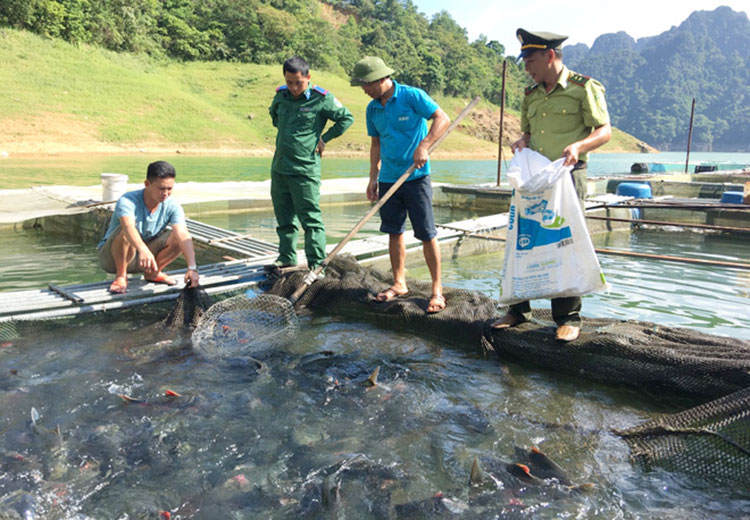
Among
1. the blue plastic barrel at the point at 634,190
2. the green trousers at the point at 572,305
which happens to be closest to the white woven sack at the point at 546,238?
the green trousers at the point at 572,305

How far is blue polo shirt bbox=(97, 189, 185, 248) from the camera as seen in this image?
4.88 metres

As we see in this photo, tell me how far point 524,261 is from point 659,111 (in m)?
199

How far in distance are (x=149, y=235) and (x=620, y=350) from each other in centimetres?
413

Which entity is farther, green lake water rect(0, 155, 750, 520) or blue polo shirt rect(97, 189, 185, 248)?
blue polo shirt rect(97, 189, 185, 248)

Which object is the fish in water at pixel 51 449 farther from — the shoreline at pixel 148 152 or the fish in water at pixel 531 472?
the shoreline at pixel 148 152

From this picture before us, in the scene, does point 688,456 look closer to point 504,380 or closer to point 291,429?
point 504,380

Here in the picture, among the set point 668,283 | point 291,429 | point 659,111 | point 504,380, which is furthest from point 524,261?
point 659,111

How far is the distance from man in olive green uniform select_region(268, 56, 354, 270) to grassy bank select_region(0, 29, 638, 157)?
34106 millimetres

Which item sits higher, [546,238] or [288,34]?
[288,34]

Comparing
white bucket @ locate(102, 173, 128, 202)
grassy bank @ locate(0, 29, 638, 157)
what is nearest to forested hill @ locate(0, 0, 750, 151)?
grassy bank @ locate(0, 29, 638, 157)

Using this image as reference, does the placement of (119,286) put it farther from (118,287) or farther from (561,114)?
(561,114)

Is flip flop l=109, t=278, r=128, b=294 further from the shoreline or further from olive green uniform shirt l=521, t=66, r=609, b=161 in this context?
the shoreline

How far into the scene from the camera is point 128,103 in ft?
147

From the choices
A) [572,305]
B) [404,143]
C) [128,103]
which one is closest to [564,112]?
[572,305]
